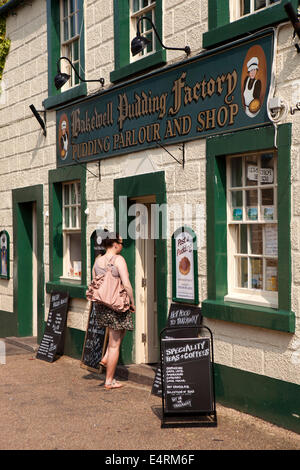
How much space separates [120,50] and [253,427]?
5.40m

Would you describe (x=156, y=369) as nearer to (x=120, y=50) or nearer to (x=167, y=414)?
(x=167, y=414)

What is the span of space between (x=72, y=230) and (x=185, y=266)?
341cm

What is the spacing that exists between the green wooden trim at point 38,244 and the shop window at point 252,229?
491 centimetres

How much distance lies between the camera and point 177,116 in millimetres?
8234

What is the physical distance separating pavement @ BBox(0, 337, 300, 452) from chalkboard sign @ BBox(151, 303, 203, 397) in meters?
0.18

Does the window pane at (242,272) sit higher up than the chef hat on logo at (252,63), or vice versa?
the chef hat on logo at (252,63)

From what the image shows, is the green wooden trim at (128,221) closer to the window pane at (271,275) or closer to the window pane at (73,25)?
the window pane at (271,275)

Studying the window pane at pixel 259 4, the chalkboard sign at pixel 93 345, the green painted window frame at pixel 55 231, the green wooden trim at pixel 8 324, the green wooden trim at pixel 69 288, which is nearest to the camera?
the window pane at pixel 259 4

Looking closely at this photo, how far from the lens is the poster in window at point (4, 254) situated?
13.1m

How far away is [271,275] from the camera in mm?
7090

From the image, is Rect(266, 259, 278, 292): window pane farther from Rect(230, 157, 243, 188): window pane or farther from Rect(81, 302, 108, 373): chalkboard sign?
Rect(81, 302, 108, 373): chalkboard sign

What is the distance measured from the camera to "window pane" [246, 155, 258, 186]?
23.7 feet

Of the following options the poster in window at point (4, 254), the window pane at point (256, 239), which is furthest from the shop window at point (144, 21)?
the poster in window at point (4, 254)
